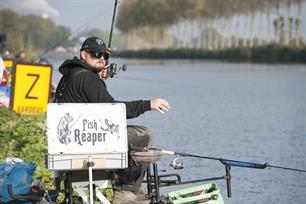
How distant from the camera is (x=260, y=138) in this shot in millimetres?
17703

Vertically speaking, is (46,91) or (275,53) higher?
(275,53)

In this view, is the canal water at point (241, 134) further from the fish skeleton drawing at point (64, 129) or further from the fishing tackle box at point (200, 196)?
the fish skeleton drawing at point (64, 129)


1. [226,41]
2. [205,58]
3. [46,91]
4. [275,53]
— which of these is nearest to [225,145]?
[46,91]

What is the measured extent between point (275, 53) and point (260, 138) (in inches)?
2288

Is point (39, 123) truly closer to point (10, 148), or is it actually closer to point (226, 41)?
point (10, 148)

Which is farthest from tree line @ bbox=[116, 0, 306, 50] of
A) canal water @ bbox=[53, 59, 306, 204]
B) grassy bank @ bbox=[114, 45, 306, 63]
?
canal water @ bbox=[53, 59, 306, 204]

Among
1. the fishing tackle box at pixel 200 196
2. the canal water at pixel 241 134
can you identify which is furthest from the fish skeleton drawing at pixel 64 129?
the canal water at pixel 241 134

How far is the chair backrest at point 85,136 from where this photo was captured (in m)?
6.61

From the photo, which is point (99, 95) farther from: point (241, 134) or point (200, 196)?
point (241, 134)

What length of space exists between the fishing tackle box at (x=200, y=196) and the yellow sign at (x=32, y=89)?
9.24 meters

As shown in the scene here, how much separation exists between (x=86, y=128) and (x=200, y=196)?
110 centimetres

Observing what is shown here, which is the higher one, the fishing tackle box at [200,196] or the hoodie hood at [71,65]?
the hoodie hood at [71,65]

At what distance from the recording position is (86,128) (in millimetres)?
6707

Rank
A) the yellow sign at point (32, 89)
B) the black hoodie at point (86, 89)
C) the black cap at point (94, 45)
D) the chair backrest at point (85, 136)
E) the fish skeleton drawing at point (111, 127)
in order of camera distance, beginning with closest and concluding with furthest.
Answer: the chair backrest at point (85, 136), the fish skeleton drawing at point (111, 127), the black hoodie at point (86, 89), the black cap at point (94, 45), the yellow sign at point (32, 89)
